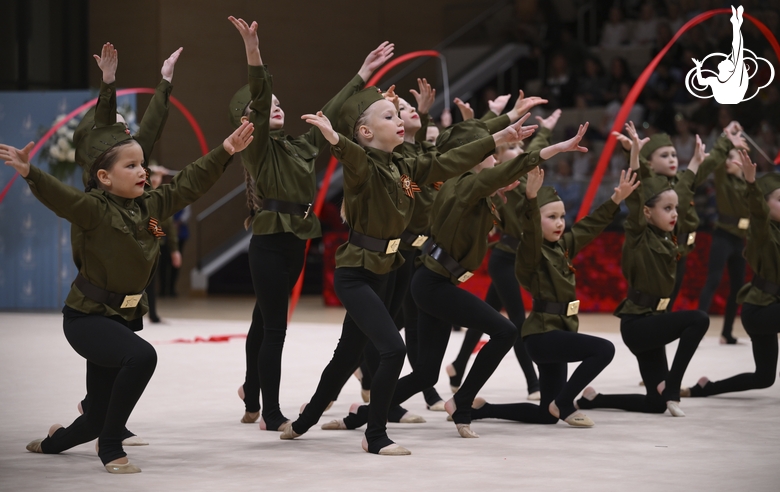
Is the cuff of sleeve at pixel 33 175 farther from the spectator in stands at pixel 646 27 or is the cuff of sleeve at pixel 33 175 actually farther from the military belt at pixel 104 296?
the spectator in stands at pixel 646 27

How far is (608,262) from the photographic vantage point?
1278 cm

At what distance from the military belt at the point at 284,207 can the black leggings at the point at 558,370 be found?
139 cm

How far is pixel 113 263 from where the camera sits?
437 centimetres

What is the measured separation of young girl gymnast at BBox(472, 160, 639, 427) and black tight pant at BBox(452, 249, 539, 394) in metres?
0.67

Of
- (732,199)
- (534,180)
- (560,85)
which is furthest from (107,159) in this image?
(560,85)

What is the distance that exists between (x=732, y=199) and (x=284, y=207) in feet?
17.3

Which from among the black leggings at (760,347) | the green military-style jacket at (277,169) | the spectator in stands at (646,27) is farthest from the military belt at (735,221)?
A: the spectator in stands at (646,27)

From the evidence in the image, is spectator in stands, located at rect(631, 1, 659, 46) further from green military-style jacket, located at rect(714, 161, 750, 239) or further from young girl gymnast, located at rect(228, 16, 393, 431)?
young girl gymnast, located at rect(228, 16, 393, 431)

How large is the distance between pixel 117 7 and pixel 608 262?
940 cm

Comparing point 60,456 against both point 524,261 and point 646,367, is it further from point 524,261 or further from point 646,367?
point 646,367

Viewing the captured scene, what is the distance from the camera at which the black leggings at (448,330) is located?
16.8ft

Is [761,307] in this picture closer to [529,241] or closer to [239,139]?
[529,241]

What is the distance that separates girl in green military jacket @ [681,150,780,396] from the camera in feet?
20.7

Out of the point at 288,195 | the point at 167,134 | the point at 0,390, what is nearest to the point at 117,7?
the point at 167,134
